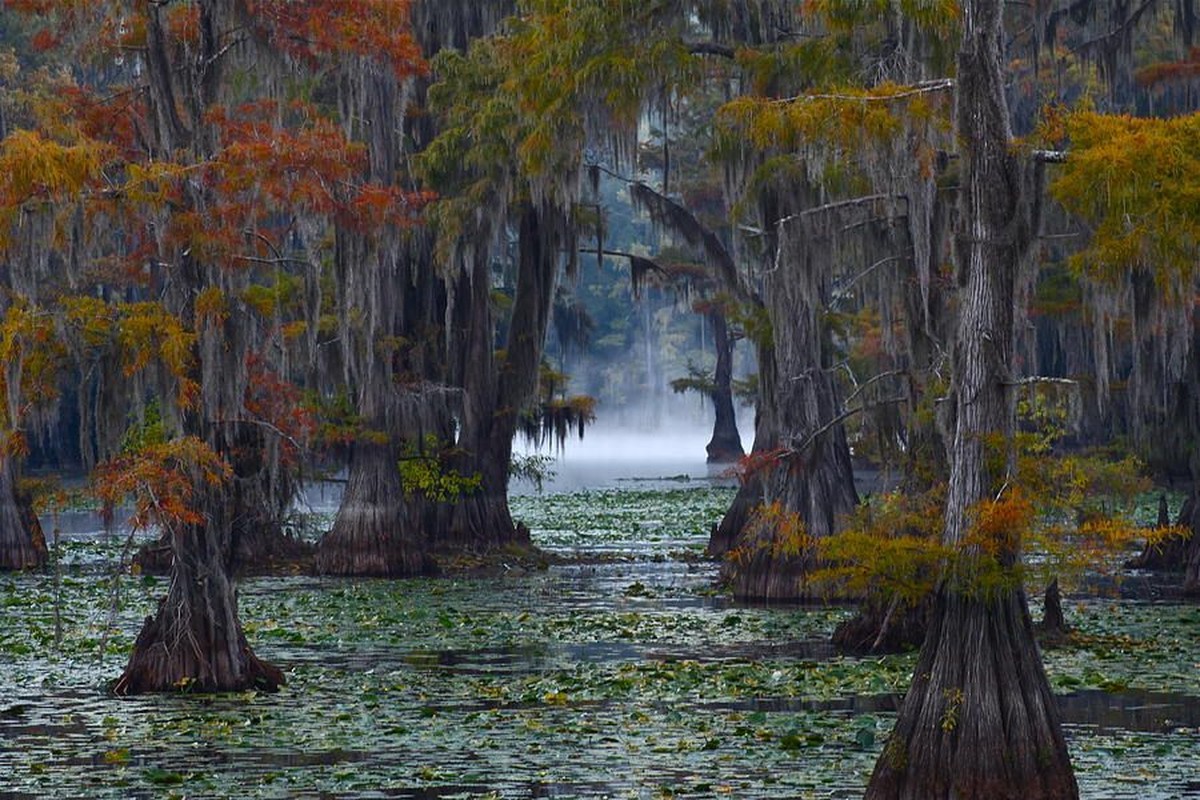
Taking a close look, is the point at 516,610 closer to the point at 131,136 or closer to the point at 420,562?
the point at 420,562

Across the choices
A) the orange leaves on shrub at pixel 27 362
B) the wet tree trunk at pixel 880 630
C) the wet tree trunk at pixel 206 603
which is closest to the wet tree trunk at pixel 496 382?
the wet tree trunk at pixel 880 630

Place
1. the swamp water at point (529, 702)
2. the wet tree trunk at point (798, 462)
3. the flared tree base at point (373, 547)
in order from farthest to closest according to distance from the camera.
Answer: the flared tree base at point (373, 547) → the wet tree trunk at point (798, 462) → the swamp water at point (529, 702)

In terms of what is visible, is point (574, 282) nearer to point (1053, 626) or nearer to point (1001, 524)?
point (1053, 626)

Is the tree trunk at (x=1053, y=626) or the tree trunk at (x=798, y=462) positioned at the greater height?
the tree trunk at (x=798, y=462)

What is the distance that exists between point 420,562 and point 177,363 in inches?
525

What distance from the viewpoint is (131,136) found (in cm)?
1781

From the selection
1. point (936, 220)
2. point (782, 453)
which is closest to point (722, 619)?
point (782, 453)

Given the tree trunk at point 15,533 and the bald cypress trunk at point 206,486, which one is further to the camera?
the tree trunk at point 15,533

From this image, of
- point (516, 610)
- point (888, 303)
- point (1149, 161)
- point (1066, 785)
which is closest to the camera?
point (1066, 785)

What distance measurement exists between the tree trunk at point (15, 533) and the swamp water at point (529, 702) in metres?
3.88

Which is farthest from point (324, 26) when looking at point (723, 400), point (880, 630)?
point (723, 400)

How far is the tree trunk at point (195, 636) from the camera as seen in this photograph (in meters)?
16.4

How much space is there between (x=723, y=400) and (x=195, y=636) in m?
51.9

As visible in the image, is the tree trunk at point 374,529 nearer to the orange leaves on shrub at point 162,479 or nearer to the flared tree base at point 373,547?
the flared tree base at point 373,547
